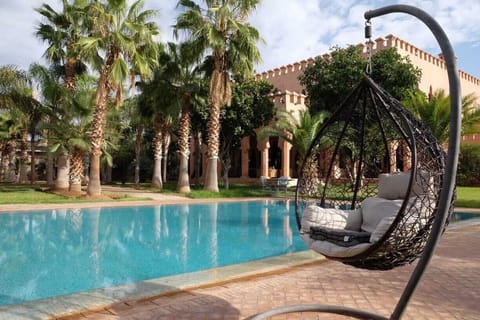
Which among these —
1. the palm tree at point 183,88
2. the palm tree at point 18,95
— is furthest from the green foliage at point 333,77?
the palm tree at point 18,95

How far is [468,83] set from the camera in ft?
103

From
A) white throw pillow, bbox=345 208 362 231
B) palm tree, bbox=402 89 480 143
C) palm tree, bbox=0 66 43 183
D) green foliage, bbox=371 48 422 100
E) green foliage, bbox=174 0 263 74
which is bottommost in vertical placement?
white throw pillow, bbox=345 208 362 231

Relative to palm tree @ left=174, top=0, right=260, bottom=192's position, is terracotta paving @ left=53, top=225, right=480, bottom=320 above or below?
below

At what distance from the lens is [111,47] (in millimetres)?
15805

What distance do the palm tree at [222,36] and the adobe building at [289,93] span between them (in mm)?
5444

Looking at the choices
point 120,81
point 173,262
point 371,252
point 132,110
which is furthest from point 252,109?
point 371,252

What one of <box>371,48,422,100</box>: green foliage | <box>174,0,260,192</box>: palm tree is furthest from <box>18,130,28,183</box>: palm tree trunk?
<box>371,48,422,100</box>: green foliage

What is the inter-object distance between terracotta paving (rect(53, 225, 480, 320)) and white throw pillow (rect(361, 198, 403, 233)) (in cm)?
66

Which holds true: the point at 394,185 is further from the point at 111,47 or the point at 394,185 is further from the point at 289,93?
the point at 289,93

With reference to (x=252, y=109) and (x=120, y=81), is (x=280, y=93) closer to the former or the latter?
(x=252, y=109)

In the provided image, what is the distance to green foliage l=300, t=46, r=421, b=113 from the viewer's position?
20.1 m

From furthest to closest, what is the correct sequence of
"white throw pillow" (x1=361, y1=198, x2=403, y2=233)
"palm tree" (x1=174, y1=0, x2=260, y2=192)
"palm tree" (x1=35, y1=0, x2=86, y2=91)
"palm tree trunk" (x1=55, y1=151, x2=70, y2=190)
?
"palm tree trunk" (x1=55, y1=151, x2=70, y2=190) → "palm tree" (x1=174, y1=0, x2=260, y2=192) → "palm tree" (x1=35, y1=0, x2=86, y2=91) → "white throw pillow" (x1=361, y1=198, x2=403, y2=233)

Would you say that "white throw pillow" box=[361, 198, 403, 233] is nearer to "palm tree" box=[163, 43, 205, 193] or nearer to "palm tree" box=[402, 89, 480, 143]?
"palm tree" box=[402, 89, 480, 143]

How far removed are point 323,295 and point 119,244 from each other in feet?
17.0
